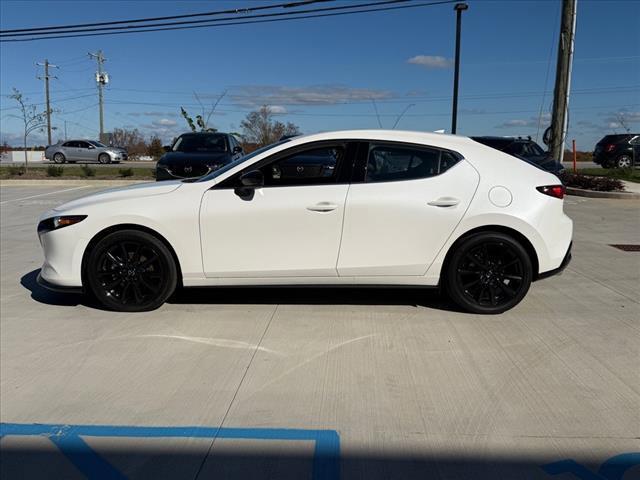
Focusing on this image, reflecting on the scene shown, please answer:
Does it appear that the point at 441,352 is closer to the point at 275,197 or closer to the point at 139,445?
the point at 275,197

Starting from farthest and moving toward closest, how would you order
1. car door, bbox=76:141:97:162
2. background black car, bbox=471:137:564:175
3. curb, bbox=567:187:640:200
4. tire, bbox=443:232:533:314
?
car door, bbox=76:141:97:162, background black car, bbox=471:137:564:175, curb, bbox=567:187:640:200, tire, bbox=443:232:533:314

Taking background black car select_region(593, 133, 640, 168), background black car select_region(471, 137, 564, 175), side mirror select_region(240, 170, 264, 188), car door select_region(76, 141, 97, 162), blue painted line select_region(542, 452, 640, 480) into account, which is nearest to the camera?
blue painted line select_region(542, 452, 640, 480)

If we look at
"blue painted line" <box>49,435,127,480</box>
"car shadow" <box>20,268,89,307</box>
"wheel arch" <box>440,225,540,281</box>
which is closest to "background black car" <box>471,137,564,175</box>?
"wheel arch" <box>440,225,540,281</box>

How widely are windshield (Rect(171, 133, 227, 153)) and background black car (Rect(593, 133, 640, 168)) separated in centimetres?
1912

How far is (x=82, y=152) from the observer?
1329 inches

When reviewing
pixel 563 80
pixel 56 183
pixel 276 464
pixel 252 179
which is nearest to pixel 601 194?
pixel 563 80

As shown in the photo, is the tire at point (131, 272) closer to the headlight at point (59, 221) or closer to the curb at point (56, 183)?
the headlight at point (59, 221)

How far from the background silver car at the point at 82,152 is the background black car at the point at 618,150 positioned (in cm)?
2796

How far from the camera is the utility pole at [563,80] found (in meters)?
15.8

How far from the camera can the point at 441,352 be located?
399cm

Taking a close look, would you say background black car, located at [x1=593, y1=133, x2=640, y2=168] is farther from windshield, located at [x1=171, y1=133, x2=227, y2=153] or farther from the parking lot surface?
the parking lot surface

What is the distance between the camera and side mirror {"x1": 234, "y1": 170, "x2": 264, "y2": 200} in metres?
4.59

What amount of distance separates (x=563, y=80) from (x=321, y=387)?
51.6 feet

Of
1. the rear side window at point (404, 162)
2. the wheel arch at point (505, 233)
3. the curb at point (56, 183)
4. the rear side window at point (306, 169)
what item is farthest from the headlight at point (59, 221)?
the curb at point (56, 183)
